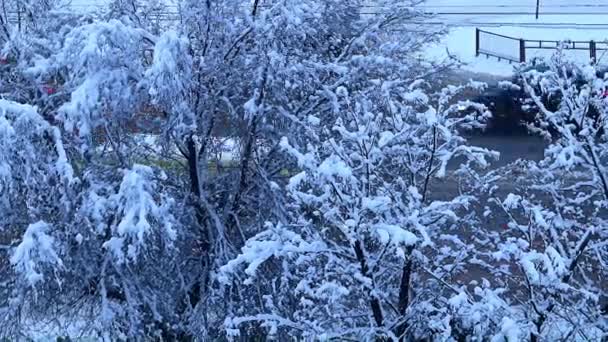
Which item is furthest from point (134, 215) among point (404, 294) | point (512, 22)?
point (512, 22)

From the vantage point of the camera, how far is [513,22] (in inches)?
1323

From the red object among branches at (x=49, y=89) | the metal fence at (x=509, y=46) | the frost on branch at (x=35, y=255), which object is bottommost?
the metal fence at (x=509, y=46)

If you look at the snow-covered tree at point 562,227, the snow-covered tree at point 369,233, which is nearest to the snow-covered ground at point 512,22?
the snow-covered tree at point 562,227

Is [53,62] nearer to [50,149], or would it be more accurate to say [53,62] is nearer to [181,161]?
[50,149]

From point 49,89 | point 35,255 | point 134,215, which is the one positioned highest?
point 49,89

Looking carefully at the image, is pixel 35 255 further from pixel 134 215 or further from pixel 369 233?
pixel 369 233

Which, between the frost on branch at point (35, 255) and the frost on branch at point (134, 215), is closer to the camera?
the frost on branch at point (35, 255)

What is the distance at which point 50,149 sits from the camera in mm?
7750

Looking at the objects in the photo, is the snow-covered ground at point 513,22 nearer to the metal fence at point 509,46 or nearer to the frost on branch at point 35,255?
the metal fence at point 509,46

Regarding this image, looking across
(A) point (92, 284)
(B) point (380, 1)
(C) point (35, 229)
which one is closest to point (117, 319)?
(A) point (92, 284)

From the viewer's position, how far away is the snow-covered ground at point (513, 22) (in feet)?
92.9

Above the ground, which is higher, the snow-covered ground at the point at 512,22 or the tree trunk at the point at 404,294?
the tree trunk at the point at 404,294

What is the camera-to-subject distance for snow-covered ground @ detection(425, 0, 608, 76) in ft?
92.9

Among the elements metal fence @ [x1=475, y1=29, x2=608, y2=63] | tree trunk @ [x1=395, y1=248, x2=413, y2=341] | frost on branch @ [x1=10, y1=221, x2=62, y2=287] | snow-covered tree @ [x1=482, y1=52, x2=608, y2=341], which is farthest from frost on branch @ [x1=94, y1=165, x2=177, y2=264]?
metal fence @ [x1=475, y1=29, x2=608, y2=63]
